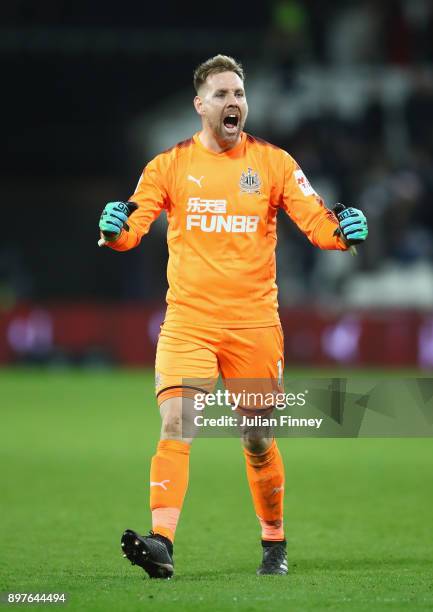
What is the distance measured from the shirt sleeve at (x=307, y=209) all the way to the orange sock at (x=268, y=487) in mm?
956

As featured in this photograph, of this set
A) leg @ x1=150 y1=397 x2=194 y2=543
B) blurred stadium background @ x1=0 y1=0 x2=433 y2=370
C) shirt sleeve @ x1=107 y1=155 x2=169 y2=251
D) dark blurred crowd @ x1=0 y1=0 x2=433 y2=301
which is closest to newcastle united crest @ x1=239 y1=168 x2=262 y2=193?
shirt sleeve @ x1=107 y1=155 x2=169 y2=251

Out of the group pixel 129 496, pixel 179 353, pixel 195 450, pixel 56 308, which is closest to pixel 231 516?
pixel 129 496

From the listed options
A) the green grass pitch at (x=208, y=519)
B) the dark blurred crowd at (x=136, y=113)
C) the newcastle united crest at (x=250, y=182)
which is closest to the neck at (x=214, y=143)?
the newcastle united crest at (x=250, y=182)

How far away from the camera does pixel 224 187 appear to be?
575 cm

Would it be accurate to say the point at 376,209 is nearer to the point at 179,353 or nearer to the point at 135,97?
the point at 135,97

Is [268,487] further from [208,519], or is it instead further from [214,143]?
[208,519]

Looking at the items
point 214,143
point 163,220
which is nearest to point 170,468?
point 214,143

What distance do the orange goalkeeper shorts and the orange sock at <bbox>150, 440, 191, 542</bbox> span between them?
0.23 metres

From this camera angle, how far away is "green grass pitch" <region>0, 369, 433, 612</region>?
5.04 m

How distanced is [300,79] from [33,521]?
13.4 meters

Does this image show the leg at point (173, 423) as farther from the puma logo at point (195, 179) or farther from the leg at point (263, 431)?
the puma logo at point (195, 179)

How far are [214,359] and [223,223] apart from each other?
607 millimetres

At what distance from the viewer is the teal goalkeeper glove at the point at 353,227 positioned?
5.43 m

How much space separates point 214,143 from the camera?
583cm
